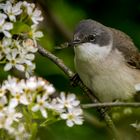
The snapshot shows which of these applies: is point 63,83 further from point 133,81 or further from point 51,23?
point 51,23

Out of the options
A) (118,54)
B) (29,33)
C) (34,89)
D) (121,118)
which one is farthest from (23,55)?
(118,54)

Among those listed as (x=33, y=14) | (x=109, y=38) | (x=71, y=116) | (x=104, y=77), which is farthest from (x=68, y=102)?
(x=109, y=38)

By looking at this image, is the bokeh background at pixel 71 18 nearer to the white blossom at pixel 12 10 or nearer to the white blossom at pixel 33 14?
the white blossom at pixel 33 14

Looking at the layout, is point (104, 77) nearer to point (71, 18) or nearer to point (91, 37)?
point (91, 37)

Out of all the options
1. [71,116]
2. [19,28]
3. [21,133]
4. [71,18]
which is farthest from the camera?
[71,18]

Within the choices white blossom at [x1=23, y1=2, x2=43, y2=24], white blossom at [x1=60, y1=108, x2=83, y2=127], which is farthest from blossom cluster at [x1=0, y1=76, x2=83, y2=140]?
white blossom at [x1=23, y1=2, x2=43, y2=24]
